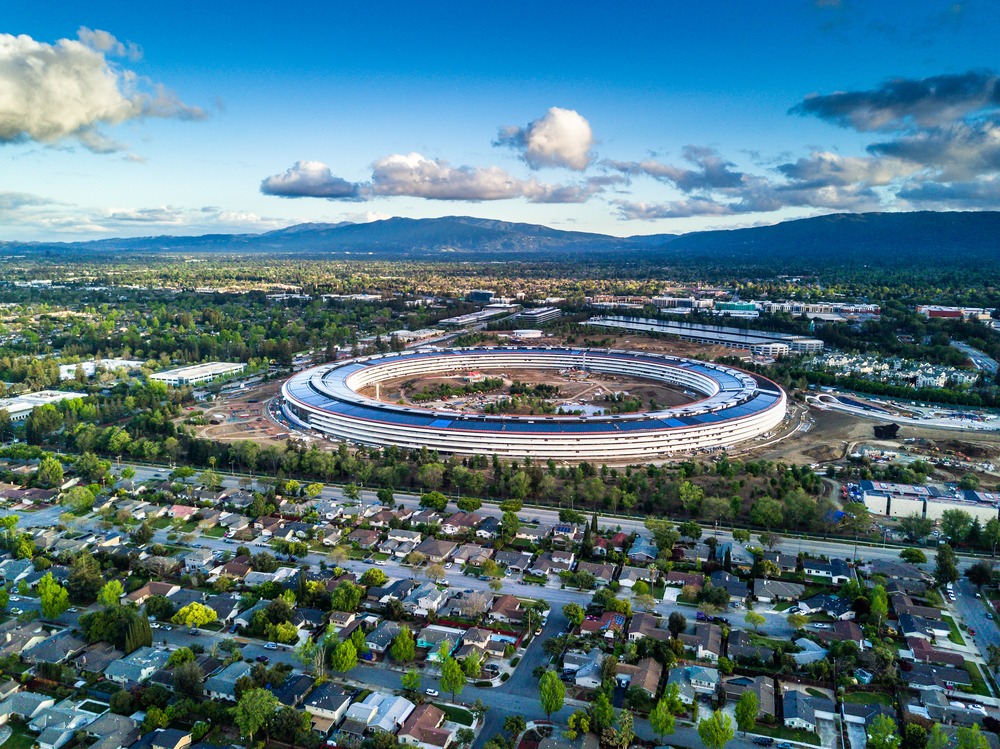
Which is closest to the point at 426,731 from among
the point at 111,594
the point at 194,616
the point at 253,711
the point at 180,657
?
the point at 253,711

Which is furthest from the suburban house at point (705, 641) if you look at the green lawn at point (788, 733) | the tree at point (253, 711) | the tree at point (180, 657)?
the tree at point (180, 657)

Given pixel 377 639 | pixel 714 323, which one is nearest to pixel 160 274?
pixel 714 323

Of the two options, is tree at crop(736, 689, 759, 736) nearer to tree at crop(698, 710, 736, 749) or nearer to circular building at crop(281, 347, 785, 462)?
Answer: tree at crop(698, 710, 736, 749)

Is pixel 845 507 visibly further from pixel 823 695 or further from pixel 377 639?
pixel 377 639

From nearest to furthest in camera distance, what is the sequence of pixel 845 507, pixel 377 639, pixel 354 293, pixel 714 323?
pixel 377 639, pixel 845 507, pixel 714 323, pixel 354 293

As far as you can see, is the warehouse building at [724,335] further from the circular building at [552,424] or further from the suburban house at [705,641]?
the suburban house at [705,641]
